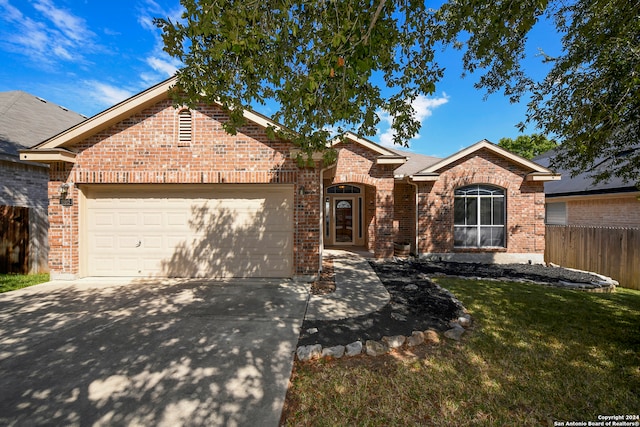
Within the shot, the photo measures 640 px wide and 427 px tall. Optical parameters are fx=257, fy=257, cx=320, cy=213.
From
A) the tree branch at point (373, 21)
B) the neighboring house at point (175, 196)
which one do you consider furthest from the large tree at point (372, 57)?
the neighboring house at point (175, 196)

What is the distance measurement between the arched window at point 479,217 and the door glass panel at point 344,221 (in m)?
5.15

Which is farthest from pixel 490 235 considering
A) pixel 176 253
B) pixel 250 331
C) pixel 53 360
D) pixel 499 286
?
pixel 53 360

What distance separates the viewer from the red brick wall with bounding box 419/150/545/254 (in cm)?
1112

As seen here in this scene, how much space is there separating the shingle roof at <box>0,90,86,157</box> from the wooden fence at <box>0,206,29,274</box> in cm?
233

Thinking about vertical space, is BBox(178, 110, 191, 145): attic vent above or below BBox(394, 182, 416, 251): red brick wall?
above

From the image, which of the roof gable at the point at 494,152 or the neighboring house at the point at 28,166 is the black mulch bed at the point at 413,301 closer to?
the roof gable at the point at 494,152

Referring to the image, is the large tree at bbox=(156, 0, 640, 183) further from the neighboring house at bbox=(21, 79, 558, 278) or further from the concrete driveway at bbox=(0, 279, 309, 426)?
the concrete driveway at bbox=(0, 279, 309, 426)

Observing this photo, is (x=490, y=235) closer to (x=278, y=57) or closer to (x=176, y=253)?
(x=278, y=57)

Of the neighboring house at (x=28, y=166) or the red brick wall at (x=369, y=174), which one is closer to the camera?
the neighboring house at (x=28, y=166)

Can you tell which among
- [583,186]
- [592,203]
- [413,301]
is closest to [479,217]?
[592,203]

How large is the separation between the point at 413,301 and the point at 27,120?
17194mm

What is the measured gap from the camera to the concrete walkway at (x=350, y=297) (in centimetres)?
527

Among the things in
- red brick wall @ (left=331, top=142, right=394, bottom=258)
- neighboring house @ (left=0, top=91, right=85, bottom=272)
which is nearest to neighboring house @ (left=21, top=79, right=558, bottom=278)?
neighboring house @ (left=0, top=91, right=85, bottom=272)

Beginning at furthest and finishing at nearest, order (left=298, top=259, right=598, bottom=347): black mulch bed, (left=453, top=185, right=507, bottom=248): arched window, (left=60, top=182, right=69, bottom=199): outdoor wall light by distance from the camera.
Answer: (left=453, top=185, right=507, bottom=248): arched window
(left=60, top=182, right=69, bottom=199): outdoor wall light
(left=298, top=259, right=598, bottom=347): black mulch bed
